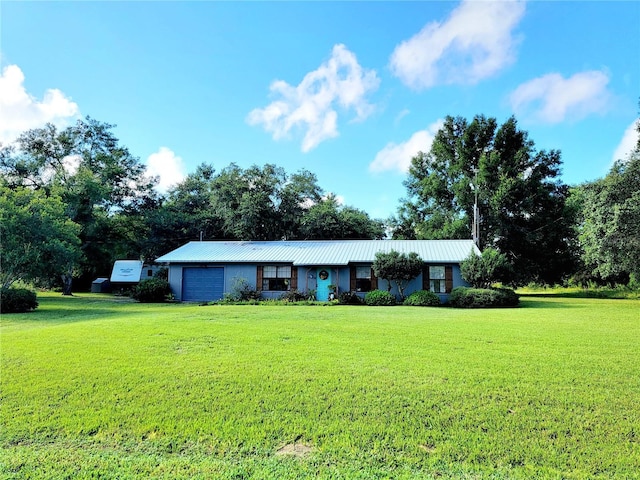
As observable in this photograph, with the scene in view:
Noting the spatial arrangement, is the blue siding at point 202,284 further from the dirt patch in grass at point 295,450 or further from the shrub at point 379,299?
the dirt patch in grass at point 295,450

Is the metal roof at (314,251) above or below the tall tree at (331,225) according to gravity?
below

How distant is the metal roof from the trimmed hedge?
2.44 m

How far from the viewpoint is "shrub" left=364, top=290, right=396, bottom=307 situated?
19500 millimetres

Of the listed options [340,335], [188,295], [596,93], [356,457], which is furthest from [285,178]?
[356,457]

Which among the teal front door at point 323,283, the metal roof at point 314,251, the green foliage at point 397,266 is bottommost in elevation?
the teal front door at point 323,283

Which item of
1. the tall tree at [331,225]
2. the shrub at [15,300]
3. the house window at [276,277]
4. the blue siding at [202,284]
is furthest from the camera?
the tall tree at [331,225]

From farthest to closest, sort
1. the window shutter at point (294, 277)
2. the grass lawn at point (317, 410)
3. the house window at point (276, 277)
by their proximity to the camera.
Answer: the house window at point (276, 277) < the window shutter at point (294, 277) < the grass lawn at point (317, 410)

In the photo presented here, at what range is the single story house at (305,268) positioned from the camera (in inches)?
843

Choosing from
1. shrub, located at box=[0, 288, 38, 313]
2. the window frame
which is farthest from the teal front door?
shrub, located at box=[0, 288, 38, 313]

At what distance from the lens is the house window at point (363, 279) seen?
21750 mm

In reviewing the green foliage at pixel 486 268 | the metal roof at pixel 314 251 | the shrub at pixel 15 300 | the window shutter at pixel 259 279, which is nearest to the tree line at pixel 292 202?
the metal roof at pixel 314 251

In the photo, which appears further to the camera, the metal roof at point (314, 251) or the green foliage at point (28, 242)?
the metal roof at point (314, 251)

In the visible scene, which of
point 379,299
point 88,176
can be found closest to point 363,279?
point 379,299

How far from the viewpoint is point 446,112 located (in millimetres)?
37938
